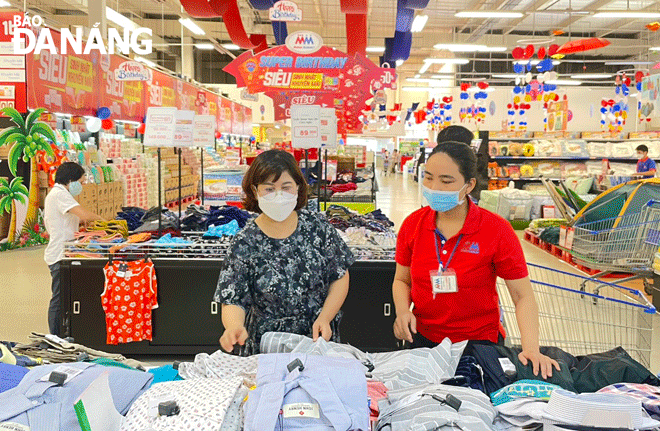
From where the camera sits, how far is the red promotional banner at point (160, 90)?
1689cm

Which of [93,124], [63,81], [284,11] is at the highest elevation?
[284,11]

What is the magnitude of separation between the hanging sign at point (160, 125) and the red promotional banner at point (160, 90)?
1166 centimetres

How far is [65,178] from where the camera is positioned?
5.84 m

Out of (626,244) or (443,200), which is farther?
(626,244)

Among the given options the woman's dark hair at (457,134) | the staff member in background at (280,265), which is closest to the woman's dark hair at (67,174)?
the woman's dark hair at (457,134)

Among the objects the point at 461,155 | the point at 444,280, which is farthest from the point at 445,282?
the point at 461,155

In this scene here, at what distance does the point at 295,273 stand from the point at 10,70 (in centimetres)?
988

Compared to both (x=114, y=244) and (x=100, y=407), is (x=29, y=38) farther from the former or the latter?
(x=100, y=407)

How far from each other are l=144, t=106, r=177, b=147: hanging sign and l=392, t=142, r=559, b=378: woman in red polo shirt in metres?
3.19

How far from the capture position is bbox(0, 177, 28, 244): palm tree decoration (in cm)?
1143

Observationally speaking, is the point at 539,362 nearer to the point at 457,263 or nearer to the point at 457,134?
the point at 457,263

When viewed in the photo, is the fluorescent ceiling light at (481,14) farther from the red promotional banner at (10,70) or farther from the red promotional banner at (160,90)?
the red promotional banner at (10,70)

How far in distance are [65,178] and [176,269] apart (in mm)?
1290

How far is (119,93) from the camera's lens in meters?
15.0
